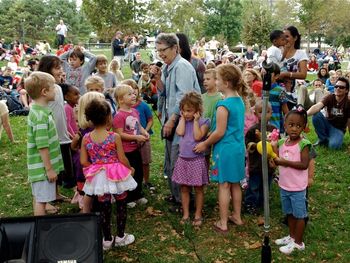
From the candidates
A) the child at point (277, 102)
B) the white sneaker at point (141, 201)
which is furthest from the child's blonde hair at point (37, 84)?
the child at point (277, 102)

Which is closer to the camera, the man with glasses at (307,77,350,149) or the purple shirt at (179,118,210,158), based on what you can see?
the purple shirt at (179,118,210,158)

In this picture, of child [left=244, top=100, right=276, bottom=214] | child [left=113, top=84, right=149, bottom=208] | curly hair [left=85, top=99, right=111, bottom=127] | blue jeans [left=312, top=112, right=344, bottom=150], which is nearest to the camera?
curly hair [left=85, top=99, right=111, bottom=127]

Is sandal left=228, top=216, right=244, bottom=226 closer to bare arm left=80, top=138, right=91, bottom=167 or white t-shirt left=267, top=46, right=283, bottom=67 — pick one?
bare arm left=80, top=138, right=91, bottom=167

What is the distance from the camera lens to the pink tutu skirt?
3.63 metres

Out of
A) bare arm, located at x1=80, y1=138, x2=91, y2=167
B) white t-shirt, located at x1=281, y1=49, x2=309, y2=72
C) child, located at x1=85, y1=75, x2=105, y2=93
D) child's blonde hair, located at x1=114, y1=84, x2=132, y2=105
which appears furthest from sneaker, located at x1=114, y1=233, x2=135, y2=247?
white t-shirt, located at x1=281, y1=49, x2=309, y2=72

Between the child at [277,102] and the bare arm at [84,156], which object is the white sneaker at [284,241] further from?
the bare arm at [84,156]

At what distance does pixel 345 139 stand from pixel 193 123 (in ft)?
15.3

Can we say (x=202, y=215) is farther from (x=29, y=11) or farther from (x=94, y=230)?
(x=29, y=11)

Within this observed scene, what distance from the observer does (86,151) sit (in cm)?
371

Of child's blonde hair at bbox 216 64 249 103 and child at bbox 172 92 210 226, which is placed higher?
child's blonde hair at bbox 216 64 249 103

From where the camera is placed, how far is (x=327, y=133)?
24.4ft

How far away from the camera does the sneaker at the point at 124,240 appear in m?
4.02

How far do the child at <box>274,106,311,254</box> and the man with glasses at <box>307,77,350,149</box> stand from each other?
349 cm

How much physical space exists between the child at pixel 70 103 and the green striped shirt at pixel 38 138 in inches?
37.7
